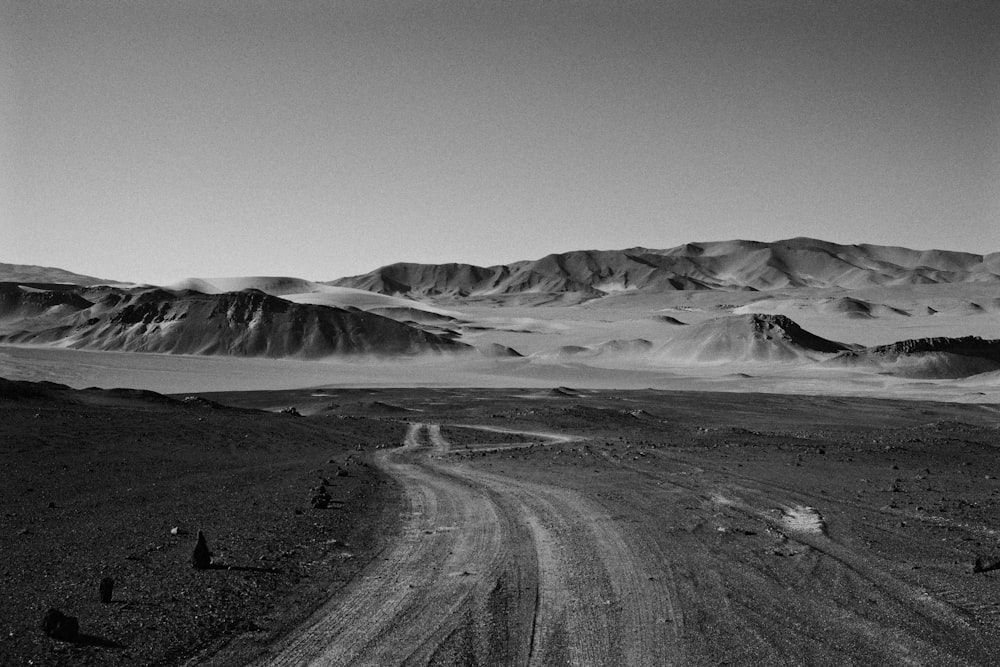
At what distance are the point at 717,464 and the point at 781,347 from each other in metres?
90.0

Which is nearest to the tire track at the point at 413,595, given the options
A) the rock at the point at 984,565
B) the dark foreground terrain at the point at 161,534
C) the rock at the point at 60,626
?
the dark foreground terrain at the point at 161,534

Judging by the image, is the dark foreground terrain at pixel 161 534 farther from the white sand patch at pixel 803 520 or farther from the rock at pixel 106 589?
the white sand patch at pixel 803 520

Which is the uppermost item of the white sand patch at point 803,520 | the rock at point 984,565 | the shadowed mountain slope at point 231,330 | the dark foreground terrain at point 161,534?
the shadowed mountain slope at point 231,330

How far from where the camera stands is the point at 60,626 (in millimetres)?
8328

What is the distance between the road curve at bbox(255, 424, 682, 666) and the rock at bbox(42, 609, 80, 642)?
2.00m

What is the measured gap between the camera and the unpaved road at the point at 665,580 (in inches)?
346

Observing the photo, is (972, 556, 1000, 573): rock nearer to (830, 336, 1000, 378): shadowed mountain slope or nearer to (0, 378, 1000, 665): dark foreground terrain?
(0, 378, 1000, 665): dark foreground terrain

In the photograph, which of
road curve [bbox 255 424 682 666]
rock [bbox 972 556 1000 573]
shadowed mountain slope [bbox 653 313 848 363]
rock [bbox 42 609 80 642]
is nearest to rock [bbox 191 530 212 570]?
road curve [bbox 255 424 682 666]

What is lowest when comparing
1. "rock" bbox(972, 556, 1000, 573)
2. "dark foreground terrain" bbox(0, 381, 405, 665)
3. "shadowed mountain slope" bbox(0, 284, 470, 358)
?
"dark foreground terrain" bbox(0, 381, 405, 665)

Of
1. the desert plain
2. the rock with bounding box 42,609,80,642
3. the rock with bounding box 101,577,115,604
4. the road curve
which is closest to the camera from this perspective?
the rock with bounding box 42,609,80,642

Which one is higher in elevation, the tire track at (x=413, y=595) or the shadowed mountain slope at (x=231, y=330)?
the shadowed mountain slope at (x=231, y=330)

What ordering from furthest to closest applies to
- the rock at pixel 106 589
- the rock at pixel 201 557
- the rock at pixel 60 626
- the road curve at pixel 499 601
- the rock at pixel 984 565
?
the rock at pixel 984 565 → the rock at pixel 201 557 → the rock at pixel 106 589 → the road curve at pixel 499 601 → the rock at pixel 60 626

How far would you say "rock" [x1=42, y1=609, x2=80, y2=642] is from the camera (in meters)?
8.33

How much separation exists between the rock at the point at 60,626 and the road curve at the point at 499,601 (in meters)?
2.00
